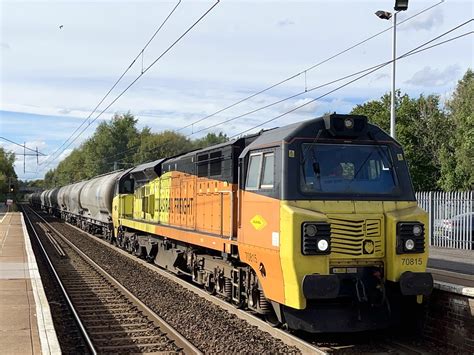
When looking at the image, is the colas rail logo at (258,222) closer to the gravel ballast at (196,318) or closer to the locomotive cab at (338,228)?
the locomotive cab at (338,228)

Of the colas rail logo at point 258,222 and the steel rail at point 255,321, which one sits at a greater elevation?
the colas rail logo at point 258,222

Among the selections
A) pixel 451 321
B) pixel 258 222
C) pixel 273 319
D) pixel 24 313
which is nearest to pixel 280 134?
pixel 258 222

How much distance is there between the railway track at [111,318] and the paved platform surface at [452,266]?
16.4 ft

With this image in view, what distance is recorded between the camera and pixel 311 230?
7.98m

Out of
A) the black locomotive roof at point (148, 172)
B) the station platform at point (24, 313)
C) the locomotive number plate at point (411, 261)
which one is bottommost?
the station platform at point (24, 313)

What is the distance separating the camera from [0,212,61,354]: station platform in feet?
25.7

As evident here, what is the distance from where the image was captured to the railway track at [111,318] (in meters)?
9.05

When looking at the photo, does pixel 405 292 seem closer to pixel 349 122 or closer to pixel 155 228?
pixel 349 122

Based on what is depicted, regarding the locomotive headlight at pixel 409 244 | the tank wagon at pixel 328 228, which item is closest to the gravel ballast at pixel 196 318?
the tank wagon at pixel 328 228

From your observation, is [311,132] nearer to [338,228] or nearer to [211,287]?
[338,228]

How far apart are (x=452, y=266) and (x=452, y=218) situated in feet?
23.3

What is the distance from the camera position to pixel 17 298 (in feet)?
37.8

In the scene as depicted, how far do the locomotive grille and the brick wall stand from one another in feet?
4.51

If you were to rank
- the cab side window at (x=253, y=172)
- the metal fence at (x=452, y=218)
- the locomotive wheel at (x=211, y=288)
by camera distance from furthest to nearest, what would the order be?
the metal fence at (x=452, y=218) → the locomotive wheel at (x=211, y=288) → the cab side window at (x=253, y=172)
